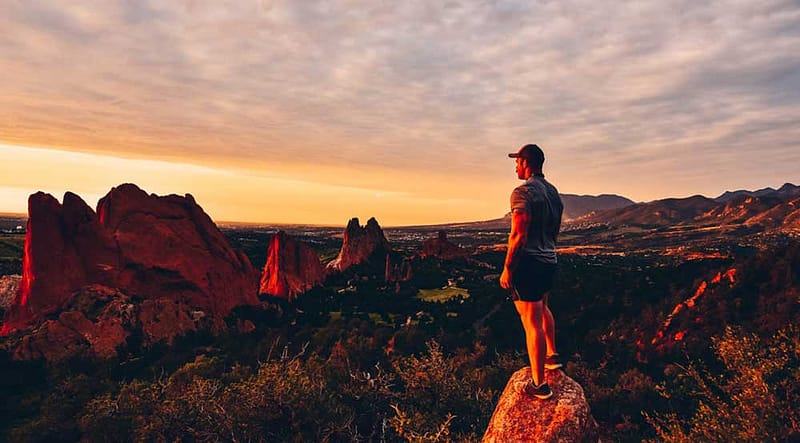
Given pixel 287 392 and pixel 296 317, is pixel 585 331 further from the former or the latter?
pixel 287 392

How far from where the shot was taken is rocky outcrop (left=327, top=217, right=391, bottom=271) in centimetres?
12219

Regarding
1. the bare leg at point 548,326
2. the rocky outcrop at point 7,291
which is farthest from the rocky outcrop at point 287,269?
the bare leg at point 548,326

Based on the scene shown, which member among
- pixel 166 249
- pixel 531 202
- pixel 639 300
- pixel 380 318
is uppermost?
pixel 531 202

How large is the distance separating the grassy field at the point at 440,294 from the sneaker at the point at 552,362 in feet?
239

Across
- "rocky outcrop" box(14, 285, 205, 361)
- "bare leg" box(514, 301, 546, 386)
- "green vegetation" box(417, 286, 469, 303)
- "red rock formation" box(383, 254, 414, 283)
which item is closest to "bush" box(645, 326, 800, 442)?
"bare leg" box(514, 301, 546, 386)

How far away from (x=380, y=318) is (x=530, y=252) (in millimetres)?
60706

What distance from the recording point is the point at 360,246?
126 meters

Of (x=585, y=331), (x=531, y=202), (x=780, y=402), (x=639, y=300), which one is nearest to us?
(x=531, y=202)

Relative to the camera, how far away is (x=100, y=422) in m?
21.4

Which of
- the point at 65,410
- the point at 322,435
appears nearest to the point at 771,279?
the point at 322,435

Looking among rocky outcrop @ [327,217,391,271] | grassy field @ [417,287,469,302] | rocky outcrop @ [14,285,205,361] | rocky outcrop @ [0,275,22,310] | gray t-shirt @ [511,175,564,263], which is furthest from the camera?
rocky outcrop @ [327,217,391,271]

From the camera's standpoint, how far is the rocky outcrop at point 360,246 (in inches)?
4811

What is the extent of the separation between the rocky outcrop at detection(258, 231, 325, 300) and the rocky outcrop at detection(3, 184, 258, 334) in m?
18.1

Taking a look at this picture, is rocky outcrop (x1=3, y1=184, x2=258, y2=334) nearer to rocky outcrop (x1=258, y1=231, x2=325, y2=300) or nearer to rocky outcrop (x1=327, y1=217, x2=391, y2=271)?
rocky outcrop (x1=258, y1=231, x2=325, y2=300)
